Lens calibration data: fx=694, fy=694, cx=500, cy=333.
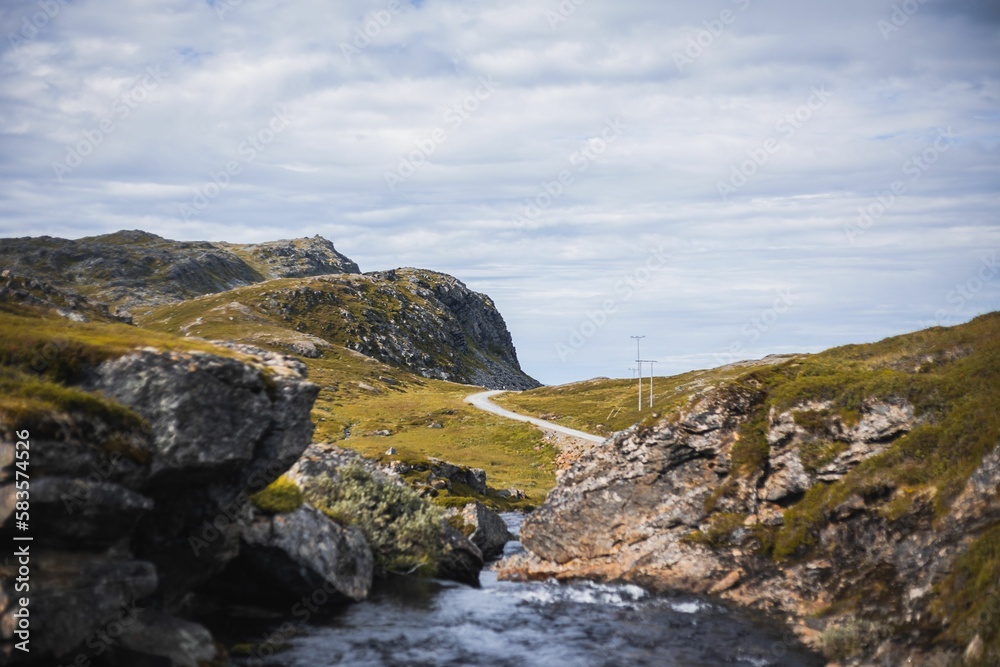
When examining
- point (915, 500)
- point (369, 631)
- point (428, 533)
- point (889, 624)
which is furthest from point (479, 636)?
point (915, 500)

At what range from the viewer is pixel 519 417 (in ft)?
396

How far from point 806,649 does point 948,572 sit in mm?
4705

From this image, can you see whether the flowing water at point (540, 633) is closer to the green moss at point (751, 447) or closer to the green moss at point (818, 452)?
the green moss at point (751, 447)

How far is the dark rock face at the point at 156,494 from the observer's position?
47.4 ft

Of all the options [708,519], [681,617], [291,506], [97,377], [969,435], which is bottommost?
[681,617]

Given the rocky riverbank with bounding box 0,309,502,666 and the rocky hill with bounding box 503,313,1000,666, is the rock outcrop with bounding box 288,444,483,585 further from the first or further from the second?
the rocky riverbank with bounding box 0,309,502,666

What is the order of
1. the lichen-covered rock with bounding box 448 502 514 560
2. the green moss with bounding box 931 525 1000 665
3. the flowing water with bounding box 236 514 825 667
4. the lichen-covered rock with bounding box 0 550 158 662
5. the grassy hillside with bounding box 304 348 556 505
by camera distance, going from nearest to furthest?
the lichen-covered rock with bounding box 0 550 158 662 < the green moss with bounding box 931 525 1000 665 < the flowing water with bounding box 236 514 825 667 < the lichen-covered rock with bounding box 448 502 514 560 < the grassy hillside with bounding box 304 348 556 505

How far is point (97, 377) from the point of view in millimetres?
17969

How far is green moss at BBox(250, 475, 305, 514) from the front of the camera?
81.4 ft

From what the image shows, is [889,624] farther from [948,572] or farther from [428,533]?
[428,533]

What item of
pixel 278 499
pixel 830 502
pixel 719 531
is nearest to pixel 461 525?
pixel 719 531

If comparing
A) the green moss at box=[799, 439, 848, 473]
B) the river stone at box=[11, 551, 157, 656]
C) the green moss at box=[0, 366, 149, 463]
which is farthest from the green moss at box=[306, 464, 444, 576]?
the green moss at box=[799, 439, 848, 473]

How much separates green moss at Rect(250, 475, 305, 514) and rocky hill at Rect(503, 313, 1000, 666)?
13.0 meters

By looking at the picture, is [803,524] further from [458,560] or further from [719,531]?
[458,560]
